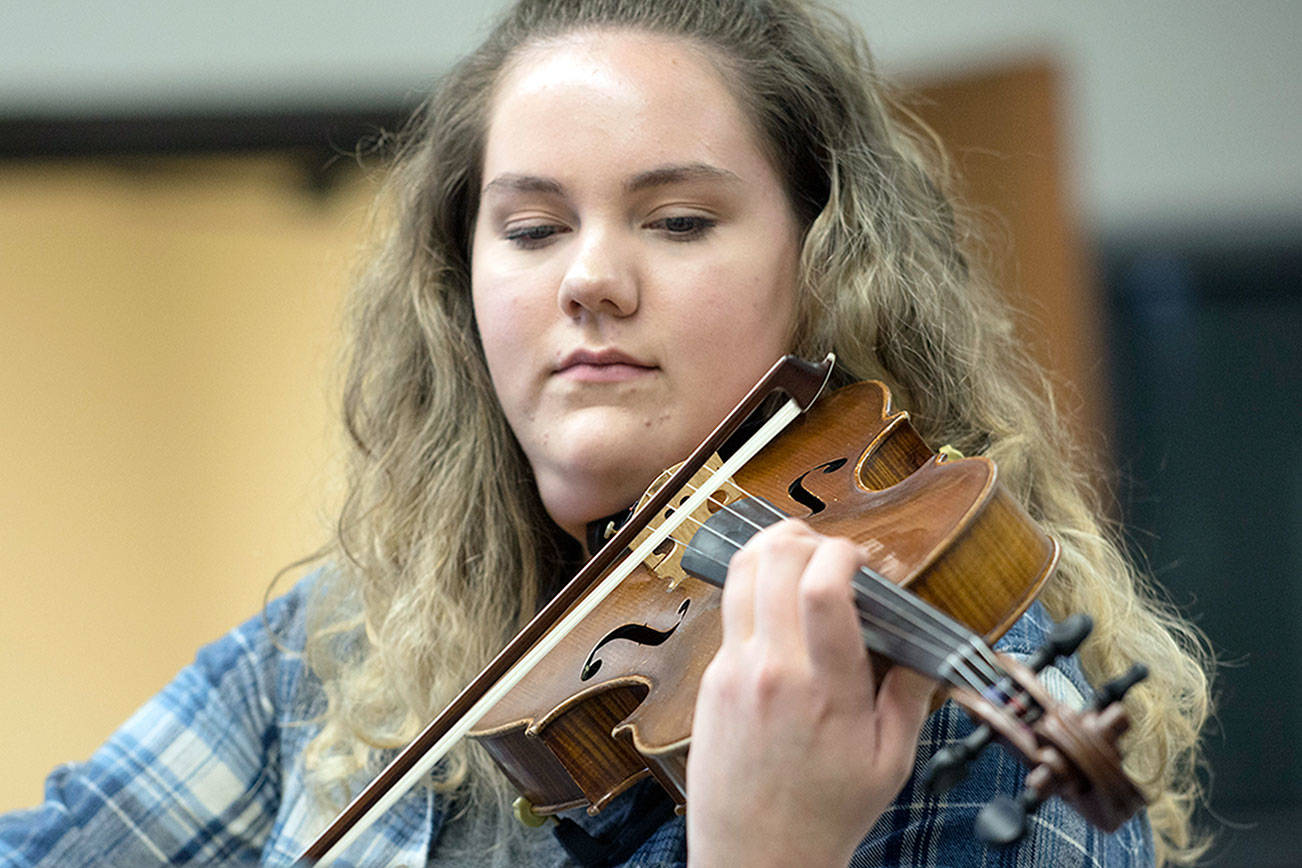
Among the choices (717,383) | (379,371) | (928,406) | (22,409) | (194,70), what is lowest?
(928,406)

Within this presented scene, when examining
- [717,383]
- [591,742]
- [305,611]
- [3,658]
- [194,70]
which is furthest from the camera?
[3,658]

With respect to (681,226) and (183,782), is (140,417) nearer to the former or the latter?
(183,782)

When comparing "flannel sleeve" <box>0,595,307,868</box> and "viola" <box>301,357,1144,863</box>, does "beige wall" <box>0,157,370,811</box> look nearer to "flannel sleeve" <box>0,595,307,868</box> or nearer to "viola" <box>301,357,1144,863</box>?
"flannel sleeve" <box>0,595,307,868</box>

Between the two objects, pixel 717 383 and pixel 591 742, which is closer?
pixel 591 742

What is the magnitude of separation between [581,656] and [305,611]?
1.46ft

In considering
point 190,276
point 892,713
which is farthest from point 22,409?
point 892,713

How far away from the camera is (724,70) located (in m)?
1.13

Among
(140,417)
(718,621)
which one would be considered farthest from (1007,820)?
(140,417)

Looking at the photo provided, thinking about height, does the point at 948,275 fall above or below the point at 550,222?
below

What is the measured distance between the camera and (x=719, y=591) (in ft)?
3.10

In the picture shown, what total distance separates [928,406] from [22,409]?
106 inches

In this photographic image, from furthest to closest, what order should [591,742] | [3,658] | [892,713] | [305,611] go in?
1. [3,658]
2. [305,611]
3. [591,742]
4. [892,713]

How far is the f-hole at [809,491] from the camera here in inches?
37.1

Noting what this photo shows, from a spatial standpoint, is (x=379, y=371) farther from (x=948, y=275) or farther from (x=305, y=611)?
(x=948, y=275)
